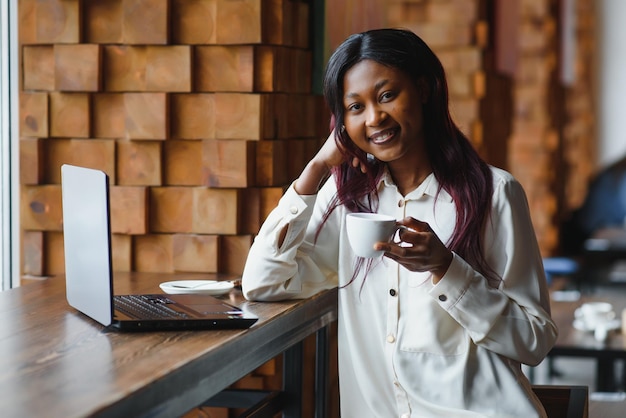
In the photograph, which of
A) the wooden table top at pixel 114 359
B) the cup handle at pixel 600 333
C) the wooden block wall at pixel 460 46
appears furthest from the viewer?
the wooden block wall at pixel 460 46

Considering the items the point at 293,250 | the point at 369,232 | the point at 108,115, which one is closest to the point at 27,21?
the point at 108,115

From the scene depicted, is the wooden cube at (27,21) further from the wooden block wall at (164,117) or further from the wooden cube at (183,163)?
the wooden cube at (183,163)

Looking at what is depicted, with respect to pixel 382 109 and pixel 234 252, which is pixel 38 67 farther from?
pixel 382 109

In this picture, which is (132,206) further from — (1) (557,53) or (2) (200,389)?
(1) (557,53)

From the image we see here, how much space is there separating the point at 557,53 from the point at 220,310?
24.0ft

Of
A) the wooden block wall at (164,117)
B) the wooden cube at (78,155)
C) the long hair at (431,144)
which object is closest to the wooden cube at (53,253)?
the wooden block wall at (164,117)

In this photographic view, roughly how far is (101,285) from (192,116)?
870mm

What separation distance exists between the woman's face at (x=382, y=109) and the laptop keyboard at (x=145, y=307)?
1.61ft

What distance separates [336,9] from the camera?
2875 millimetres

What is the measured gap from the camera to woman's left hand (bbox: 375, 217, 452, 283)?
64.4 inches

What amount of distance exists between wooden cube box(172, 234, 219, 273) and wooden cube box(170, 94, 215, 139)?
0.84ft

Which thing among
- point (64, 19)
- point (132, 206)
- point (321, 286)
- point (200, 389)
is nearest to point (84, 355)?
point (200, 389)

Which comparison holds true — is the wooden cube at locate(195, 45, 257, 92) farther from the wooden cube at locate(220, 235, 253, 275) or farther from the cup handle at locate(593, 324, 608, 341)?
the cup handle at locate(593, 324, 608, 341)

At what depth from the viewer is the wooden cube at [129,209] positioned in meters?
2.42
